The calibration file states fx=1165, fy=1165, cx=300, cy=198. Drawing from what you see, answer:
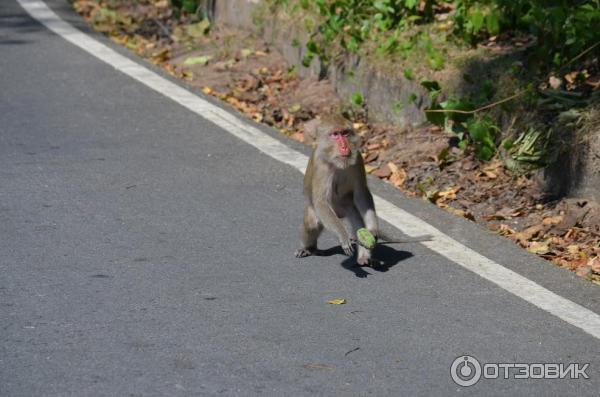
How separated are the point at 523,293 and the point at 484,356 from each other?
2.52 ft

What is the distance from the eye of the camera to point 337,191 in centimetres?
582

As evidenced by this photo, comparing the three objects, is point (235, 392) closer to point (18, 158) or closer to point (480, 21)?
point (18, 158)

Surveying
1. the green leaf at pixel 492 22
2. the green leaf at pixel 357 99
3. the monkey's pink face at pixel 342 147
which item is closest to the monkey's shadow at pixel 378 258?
the monkey's pink face at pixel 342 147

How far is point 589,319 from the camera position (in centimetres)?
490

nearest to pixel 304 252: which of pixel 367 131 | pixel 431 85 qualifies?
pixel 431 85

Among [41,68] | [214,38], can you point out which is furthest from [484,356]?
[214,38]

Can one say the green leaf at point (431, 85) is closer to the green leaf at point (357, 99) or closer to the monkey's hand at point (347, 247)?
the green leaf at point (357, 99)

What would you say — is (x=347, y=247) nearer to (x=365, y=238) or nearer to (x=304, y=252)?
(x=365, y=238)

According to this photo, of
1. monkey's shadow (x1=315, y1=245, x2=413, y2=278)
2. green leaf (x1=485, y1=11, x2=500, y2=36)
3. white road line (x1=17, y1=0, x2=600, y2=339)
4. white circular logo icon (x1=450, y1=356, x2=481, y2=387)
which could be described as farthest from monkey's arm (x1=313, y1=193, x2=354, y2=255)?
green leaf (x1=485, y1=11, x2=500, y2=36)

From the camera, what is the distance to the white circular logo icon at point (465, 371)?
430 cm

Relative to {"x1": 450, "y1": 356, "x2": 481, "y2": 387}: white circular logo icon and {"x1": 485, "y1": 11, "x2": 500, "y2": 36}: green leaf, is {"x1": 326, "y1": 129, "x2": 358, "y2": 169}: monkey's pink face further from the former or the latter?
{"x1": 485, "y1": 11, "x2": 500, "y2": 36}: green leaf

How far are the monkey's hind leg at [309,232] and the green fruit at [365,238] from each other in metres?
0.24

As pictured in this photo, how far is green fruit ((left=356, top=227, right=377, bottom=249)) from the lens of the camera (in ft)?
18.1

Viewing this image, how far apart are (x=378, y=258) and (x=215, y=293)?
1007 millimetres
